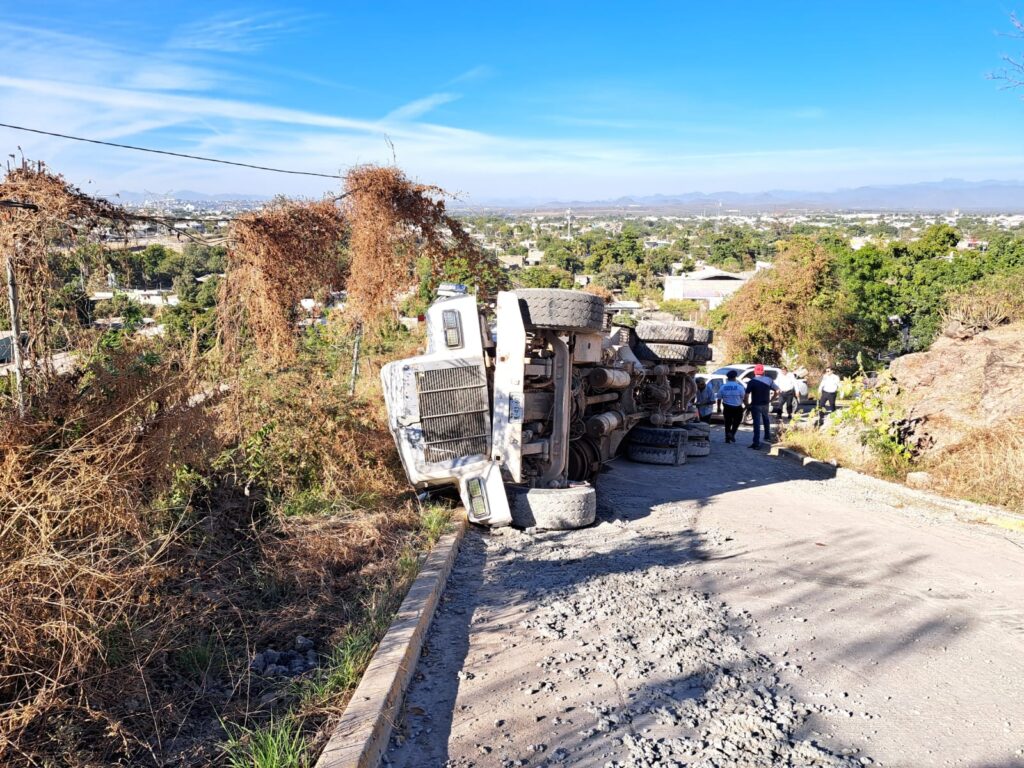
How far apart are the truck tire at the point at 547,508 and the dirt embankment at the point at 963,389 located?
18.9 feet

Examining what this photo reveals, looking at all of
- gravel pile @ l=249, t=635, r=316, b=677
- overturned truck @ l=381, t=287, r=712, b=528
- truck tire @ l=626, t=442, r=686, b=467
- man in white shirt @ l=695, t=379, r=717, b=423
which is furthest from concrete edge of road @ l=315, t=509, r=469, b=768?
man in white shirt @ l=695, t=379, r=717, b=423

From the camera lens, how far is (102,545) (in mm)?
4613

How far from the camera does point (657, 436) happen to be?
12297 millimetres

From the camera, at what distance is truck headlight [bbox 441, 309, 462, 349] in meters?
8.02

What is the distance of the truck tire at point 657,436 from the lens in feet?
40.1

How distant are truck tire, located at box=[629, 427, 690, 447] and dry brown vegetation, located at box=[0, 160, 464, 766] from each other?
178 inches

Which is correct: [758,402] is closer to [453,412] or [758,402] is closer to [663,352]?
[663,352]

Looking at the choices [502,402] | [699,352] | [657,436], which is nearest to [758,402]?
[699,352]

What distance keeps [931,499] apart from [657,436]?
154 inches

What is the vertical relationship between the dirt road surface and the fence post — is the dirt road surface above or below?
below

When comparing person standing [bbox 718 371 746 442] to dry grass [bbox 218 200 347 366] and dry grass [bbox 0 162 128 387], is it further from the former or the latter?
dry grass [bbox 0 162 128 387]

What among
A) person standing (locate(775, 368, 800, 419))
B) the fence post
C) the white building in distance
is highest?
the fence post

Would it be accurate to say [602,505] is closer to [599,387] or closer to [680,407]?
[599,387]

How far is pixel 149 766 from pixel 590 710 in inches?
84.5
